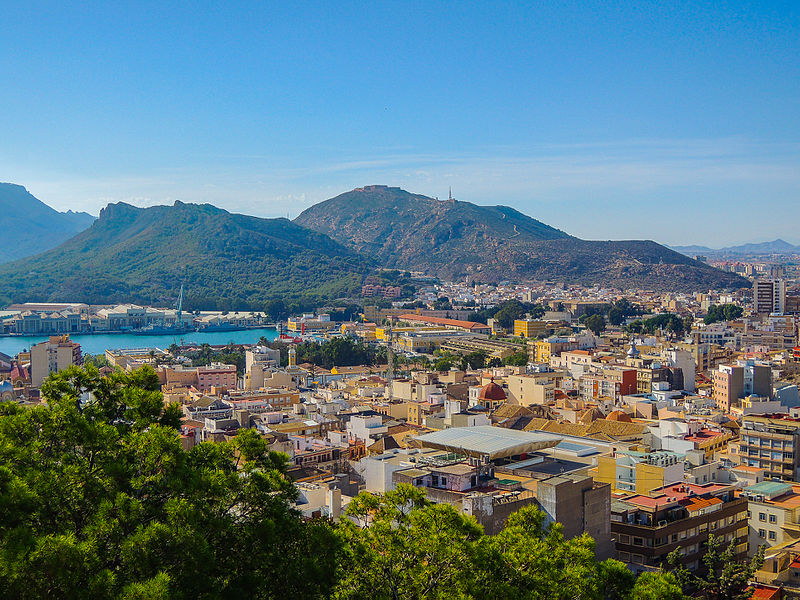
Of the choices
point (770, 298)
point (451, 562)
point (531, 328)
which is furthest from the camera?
point (770, 298)

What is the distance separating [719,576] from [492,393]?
1349cm

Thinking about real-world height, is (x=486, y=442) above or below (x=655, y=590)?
above

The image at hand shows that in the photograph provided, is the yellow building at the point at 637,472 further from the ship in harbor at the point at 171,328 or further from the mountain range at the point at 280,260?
the mountain range at the point at 280,260

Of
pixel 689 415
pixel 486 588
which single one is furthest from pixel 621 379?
pixel 486 588

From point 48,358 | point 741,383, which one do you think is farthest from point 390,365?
point 741,383

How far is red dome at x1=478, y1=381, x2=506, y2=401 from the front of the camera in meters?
23.7

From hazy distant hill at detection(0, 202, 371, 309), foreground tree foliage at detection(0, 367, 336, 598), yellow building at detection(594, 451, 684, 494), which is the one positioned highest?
hazy distant hill at detection(0, 202, 371, 309)

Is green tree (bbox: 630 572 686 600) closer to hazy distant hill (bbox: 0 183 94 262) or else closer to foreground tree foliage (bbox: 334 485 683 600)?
foreground tree foliage (bbox: 334 485 683 600)

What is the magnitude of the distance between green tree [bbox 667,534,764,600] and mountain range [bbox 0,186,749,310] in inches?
2858

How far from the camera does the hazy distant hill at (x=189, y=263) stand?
3629 inches

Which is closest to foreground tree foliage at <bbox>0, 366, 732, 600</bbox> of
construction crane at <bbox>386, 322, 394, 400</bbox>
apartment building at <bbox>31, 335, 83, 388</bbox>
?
construction crane at <bbox>386, 322, 394, 400</bbox>

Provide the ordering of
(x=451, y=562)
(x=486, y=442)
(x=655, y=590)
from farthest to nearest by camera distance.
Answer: (x=486, y=442), (x=655, y=590), (x=451, y=562)

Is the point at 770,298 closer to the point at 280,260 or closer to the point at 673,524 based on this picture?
the point at 673,524

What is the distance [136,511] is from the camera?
18.9 ft
